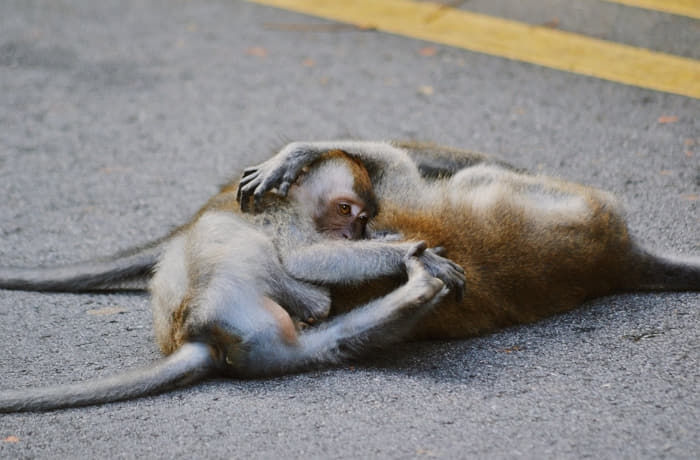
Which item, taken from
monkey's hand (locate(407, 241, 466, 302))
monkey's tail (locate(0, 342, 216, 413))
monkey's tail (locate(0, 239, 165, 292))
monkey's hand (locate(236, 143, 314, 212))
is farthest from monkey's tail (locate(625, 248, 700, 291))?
monkey's tail (locate(0, 239, 165, 292))

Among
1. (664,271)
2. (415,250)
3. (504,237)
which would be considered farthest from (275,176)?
(664,271)

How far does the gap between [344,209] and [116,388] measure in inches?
38.0

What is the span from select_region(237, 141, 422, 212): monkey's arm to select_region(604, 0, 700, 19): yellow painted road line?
9.78 feet

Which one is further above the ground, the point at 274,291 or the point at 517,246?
the point at 517,246

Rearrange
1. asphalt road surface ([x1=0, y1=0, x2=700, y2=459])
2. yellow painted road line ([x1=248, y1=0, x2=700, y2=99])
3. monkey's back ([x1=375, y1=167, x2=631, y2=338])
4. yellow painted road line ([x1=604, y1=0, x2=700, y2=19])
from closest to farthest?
1. asphalt road surface ([x1=0, y1=0, x2=700, y2=459])
2. monkey's back ([x1=375, y1=167, x2=631, y2=338])
3. yellow painted road line ([x1=248, y1=0, x2=700, y2=99])
4. yellow painted road line ([x1=604, y1=0, x2=700, y2=19])

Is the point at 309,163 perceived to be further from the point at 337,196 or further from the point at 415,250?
the point at 415,250

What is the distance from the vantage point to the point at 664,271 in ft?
10.9

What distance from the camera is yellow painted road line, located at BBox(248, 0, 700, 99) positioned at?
5160 millimetres

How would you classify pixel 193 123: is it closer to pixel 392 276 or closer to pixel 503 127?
pixel 503 127

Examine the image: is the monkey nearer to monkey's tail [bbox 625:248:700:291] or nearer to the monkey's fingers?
the monkey's fingers

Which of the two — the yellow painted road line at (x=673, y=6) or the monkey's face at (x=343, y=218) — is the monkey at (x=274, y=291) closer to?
the monkey's face at (x=343, y=218)

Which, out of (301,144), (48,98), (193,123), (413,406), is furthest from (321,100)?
(413,406)

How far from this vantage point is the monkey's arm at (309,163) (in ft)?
10.8

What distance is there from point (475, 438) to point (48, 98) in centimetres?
384
